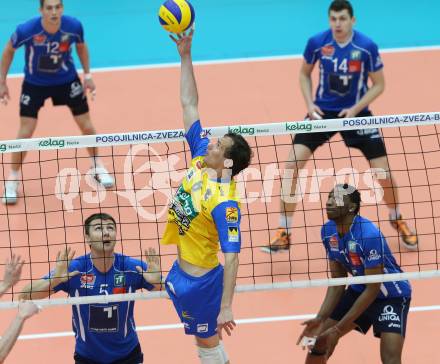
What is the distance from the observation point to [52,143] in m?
7.53

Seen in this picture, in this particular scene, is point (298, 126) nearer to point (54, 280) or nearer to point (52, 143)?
point (52, 143)

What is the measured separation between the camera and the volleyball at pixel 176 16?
7441 millimetres

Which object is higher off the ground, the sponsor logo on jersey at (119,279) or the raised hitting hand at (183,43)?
the raised hitting hand at (183,43)

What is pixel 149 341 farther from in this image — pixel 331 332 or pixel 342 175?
pixel 342 175

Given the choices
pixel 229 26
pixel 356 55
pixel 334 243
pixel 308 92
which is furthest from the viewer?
pixel 229 26

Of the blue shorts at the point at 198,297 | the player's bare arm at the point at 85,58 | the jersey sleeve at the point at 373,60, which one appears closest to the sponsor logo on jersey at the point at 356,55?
the jersey sleeve at the point at 373,60

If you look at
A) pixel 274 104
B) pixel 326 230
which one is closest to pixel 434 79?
pixel 274 104

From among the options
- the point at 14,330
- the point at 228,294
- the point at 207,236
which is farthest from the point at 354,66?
the point at 14,330

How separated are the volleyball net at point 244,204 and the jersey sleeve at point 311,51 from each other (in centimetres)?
89

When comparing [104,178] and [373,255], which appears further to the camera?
[104,178]

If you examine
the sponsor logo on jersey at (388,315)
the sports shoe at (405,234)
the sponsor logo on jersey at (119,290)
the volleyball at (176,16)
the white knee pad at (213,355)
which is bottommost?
the white knee pad at (213,355)

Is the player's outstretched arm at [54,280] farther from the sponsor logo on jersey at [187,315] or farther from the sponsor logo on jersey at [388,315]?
the sponsor logo on jersey at [388,315]

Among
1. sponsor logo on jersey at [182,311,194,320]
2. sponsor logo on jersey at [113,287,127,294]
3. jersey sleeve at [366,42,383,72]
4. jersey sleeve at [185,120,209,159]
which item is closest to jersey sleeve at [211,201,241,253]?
jersey sleeve at [185,120,209,159]

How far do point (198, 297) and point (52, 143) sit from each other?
1745 millimetres
